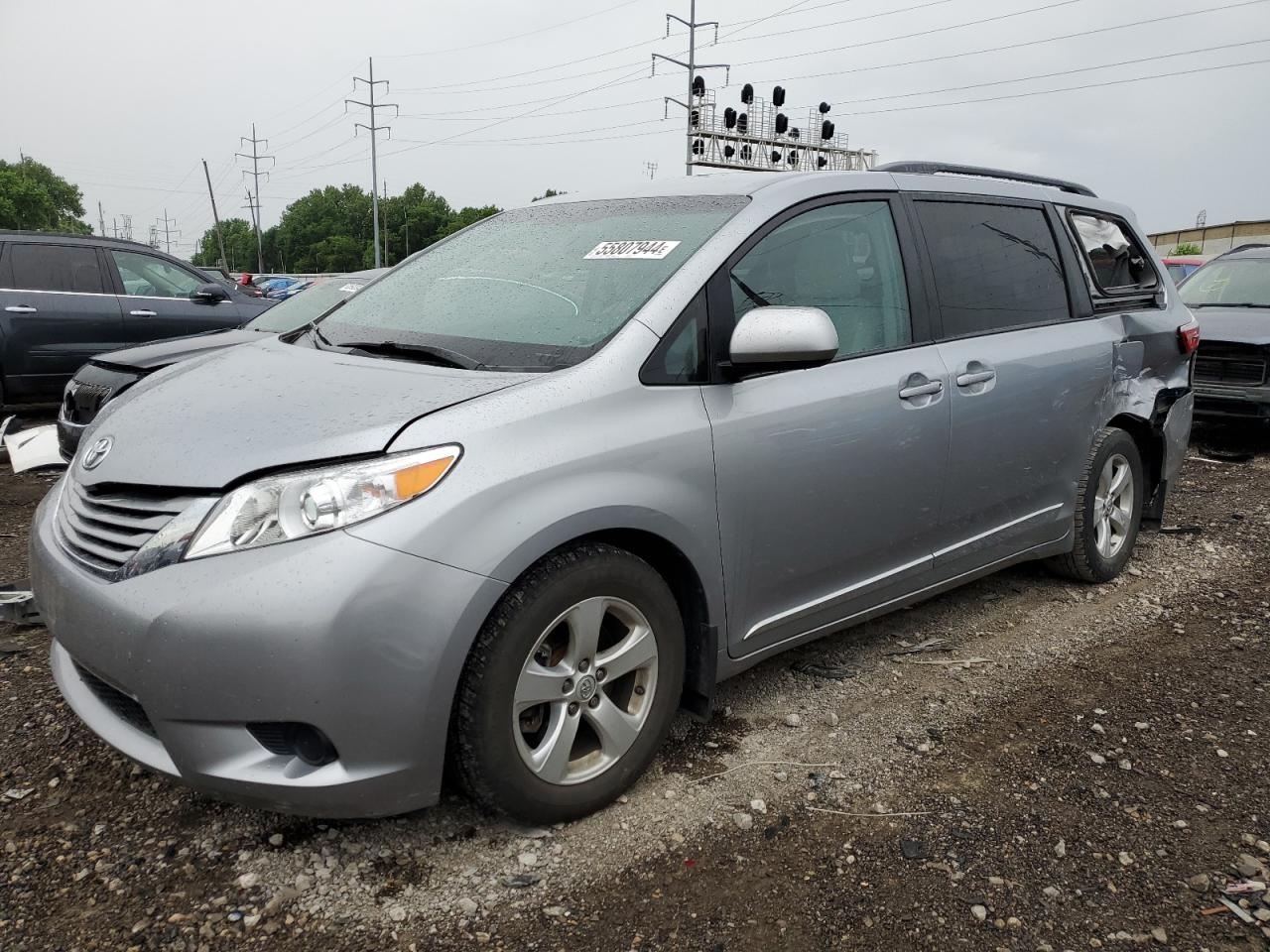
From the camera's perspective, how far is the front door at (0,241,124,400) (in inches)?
321

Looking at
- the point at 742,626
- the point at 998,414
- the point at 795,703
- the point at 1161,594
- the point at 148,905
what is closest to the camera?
the point at 148,905

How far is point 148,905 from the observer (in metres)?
2.25

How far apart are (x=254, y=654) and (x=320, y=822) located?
0.74 m

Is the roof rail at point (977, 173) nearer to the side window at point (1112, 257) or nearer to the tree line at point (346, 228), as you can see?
the side window at point (1112, 257)

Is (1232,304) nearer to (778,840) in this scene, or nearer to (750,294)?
(750,294)

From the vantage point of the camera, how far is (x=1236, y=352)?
8102 mm

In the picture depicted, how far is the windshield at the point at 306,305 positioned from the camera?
7004mm

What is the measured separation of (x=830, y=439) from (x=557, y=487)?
1.02 m

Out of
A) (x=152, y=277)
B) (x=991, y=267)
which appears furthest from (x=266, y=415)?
(x=152, y=277)

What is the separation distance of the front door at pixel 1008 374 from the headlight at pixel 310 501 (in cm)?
203

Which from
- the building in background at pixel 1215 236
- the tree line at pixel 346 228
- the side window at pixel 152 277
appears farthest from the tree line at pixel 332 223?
the side window at pixel 152 277

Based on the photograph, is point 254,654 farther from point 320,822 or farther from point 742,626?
point 742,626

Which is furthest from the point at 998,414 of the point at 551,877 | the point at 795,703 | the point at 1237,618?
the point at 551,877

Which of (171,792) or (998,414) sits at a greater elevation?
(998,414)
